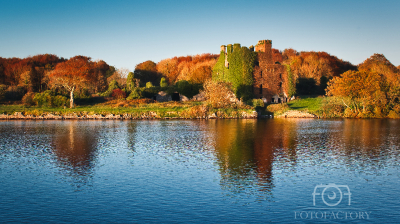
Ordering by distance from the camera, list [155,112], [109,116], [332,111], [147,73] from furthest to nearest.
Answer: [147,73] < [332,111] < [155,112] < [109,116]

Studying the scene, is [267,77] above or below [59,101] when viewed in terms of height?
above

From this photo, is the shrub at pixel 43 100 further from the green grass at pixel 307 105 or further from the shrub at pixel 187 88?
the green grass at pixel 307 105

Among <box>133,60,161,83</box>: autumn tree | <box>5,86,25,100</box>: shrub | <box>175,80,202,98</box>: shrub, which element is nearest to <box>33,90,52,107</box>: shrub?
<box>5,86,25,100</box>: shrub

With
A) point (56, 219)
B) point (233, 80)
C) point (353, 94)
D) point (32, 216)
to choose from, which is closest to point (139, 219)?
point (56, 219)

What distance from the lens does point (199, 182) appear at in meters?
13.2

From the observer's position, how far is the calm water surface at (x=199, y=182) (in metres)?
9.95

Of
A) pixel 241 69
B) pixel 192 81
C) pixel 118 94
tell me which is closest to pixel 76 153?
pixel 118 94

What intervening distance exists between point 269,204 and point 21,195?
863cm

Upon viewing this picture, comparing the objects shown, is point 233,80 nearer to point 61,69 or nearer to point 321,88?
point 321,88

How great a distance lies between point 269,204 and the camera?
10.7 m

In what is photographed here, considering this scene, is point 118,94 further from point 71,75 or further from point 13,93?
point 13,93

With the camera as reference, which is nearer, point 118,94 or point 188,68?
point 118,94

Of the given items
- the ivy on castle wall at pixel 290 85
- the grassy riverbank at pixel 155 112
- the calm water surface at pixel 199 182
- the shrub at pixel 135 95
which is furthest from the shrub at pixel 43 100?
the ivy on castle wall at pixel 290 85

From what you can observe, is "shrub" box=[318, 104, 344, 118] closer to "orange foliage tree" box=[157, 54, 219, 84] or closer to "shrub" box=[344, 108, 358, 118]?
"shrub" box=[344, 108, 358, 118]
